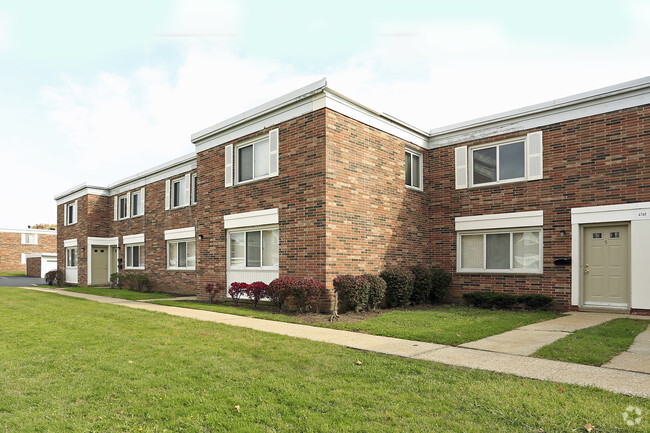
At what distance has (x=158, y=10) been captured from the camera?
8.55m

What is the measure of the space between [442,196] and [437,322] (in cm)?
652

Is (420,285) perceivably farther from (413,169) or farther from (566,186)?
(566,186)

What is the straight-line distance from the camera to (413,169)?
15164 mm

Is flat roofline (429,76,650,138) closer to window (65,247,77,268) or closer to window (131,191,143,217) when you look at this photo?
window (131,191,143,217)

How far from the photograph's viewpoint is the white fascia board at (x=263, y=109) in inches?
465

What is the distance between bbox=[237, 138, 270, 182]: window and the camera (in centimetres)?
1356

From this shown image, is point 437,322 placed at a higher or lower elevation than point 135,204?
lower

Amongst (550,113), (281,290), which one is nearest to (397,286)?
(281,290)

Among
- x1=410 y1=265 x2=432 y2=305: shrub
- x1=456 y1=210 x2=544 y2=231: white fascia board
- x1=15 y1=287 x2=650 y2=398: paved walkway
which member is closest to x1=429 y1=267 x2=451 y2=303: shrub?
x1=410 y1=265 x2=432 y2=305: shrub

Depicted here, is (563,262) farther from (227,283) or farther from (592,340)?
(227,283)

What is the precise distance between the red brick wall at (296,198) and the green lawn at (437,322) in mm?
1721

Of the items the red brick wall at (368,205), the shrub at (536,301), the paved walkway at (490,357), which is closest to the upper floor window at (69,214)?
the red brick wall at (368,205)

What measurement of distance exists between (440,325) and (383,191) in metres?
5.33

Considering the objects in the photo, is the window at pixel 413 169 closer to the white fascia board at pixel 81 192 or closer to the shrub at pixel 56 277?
the white fascia board at pixel 81 192
